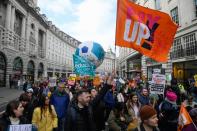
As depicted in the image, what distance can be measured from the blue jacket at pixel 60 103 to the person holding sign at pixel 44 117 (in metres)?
1.29

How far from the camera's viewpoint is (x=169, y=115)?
5469 millimetres

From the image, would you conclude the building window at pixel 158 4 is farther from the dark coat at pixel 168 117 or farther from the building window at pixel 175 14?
the dark coat at pixel 168 117

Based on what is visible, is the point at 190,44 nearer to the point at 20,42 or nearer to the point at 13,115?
the point at 13,115

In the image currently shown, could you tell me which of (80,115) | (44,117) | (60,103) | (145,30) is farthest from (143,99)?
(80,115)

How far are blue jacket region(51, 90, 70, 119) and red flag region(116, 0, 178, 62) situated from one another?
2467 mm

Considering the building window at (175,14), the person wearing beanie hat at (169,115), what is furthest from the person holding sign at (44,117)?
the building window at (175,14)

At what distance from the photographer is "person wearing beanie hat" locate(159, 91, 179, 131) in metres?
5.30

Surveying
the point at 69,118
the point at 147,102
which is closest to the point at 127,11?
the point at 147,102

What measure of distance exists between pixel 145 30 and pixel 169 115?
9.44 feet

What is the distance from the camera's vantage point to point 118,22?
682 cm

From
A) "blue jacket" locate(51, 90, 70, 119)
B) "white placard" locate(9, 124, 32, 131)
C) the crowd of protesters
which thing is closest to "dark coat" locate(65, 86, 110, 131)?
the crowd of protesters

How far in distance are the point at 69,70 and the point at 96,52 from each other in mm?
75322

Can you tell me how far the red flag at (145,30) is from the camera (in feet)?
22.9

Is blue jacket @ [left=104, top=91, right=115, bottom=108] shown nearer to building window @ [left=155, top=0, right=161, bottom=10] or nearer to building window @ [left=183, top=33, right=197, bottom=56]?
building window @ [left=183, top=33, right=197, bottom=56]
